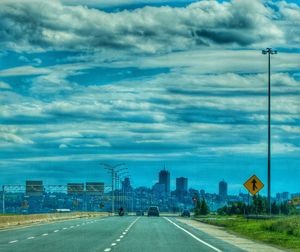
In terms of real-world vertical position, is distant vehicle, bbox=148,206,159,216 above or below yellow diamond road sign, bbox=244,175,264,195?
below

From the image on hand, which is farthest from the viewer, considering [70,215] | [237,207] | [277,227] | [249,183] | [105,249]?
[237,207]

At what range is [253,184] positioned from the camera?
5822cm

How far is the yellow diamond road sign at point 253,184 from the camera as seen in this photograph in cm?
5806

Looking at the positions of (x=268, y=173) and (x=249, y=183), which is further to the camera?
(x=268, y=173)

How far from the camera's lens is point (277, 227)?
47.7 metres

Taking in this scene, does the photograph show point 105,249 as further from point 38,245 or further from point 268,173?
point 268,173

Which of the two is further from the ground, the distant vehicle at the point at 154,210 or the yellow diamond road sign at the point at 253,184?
the yellow diamond road sign at the point at 253,184

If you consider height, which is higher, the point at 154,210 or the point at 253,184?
the point at 253,184

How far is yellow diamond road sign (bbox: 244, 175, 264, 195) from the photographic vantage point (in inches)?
2286

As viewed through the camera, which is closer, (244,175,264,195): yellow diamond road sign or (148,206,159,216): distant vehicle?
(244,175,264,195): yellow diamond road sign

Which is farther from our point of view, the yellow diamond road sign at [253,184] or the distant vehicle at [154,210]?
the distant vehicle at [154,210]

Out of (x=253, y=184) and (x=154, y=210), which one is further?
(x=154, y=210)

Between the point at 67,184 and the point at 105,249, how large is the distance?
115 m

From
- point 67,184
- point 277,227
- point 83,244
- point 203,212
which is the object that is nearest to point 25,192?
point 67,184
